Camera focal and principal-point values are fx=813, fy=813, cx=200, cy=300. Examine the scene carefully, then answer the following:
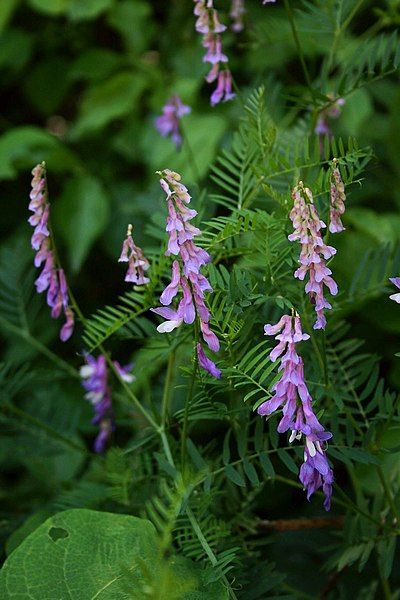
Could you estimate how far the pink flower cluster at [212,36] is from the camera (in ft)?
3.65

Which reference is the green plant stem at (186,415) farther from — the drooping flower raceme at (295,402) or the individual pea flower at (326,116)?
the individual pea flower at (326,116)

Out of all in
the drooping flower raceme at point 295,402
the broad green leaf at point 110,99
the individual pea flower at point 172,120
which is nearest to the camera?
the drooping flower raceme at point 295,402

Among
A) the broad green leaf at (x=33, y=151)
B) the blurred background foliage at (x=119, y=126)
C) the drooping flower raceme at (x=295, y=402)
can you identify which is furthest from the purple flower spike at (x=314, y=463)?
the broad green leaf at (x=33, y=151)

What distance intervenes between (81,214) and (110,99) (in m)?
0.36

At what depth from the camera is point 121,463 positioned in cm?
125

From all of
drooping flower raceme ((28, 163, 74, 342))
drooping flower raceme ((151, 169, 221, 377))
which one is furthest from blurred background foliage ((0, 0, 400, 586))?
drooping flower raceme ((151, 169, 221, 377))

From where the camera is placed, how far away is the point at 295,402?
2.76ft

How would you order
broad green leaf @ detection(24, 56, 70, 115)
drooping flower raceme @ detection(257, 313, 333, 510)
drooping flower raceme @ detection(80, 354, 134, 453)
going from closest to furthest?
drooping flower raceme @ detection(257, 313, 333, 510) < drooping flower raceme @ detection(80, 354, 134, 453) < broad green leaf @ detection(24, 56, 70, 115)

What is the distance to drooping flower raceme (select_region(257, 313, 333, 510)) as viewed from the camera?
831 mm

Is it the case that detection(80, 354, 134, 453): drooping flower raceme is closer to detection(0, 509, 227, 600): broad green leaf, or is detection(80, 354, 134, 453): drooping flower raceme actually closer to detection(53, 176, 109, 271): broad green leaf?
detection(0, 509, 227, 600): broad green leaf

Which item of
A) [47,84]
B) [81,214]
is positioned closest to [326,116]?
[81,214]

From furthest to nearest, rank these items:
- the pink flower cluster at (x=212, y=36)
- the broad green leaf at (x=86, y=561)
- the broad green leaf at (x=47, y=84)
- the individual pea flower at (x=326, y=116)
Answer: the broad green leaf at (x=47, y=84) → the individual pea flower at (x=326, y=116) → the pink flower cluster at (x=212, y=36) → the broad green leaf at (x=86, y=561)

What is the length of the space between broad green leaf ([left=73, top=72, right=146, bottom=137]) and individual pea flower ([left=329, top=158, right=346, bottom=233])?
1381 mm

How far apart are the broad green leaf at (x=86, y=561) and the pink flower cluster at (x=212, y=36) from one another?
63 cm
